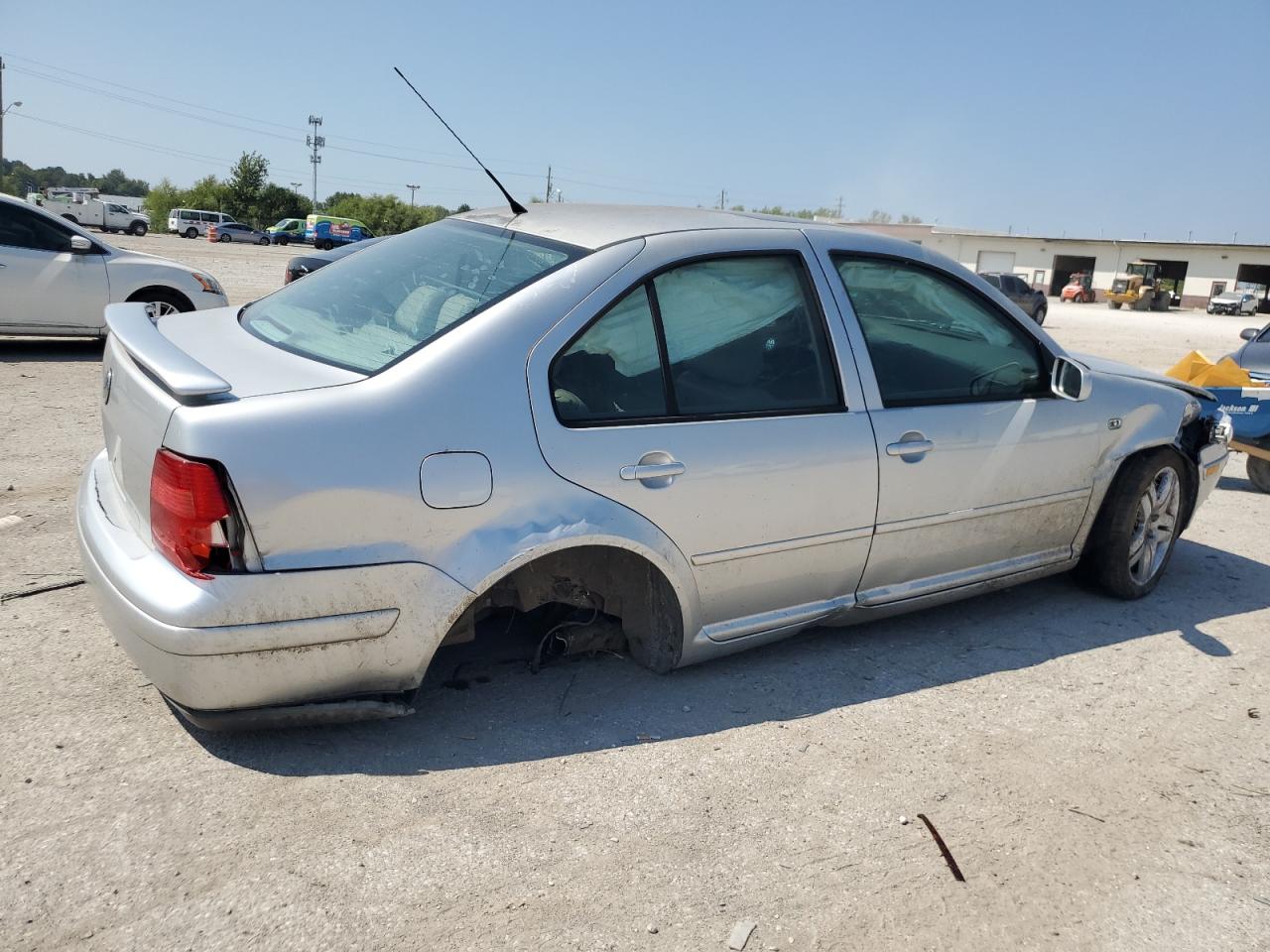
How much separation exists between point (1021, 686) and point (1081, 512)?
3.53 feet

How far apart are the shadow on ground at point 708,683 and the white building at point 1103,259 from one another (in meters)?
60.2

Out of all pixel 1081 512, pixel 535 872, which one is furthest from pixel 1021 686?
pixel 535 872

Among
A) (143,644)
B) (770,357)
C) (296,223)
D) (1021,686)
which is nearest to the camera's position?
(143,644)

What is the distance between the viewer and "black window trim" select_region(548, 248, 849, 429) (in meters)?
3.12

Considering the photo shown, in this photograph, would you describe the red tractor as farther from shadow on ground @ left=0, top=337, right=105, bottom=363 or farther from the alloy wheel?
the alloy wheel

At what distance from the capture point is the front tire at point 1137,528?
4582 mm

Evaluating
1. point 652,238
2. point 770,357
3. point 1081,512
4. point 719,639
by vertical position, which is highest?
point 652,238

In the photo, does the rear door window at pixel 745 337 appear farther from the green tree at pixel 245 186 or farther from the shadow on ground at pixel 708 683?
the green tree at pixel 245 186

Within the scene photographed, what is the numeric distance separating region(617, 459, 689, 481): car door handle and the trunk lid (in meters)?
0.85

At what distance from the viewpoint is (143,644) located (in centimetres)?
271

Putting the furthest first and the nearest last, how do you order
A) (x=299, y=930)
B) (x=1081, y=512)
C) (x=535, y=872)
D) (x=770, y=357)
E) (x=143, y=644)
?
1. (x=1081, y=512)
2. (x=770, y=357)
3. (x=143, y=644)
4. (x=535, y=872)
5. (x=299, y=930)

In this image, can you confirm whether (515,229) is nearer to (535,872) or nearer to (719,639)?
(719,639)

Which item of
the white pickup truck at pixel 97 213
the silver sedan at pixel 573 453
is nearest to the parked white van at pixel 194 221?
the white pickup truck at pixel 97 213

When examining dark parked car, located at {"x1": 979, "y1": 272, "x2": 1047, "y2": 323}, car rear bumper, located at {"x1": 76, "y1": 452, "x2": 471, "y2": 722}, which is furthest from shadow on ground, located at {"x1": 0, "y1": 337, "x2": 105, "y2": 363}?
dark parked car, located at {"x1": 979, "y1": 272, "x2": 1047, "y2": 323}
